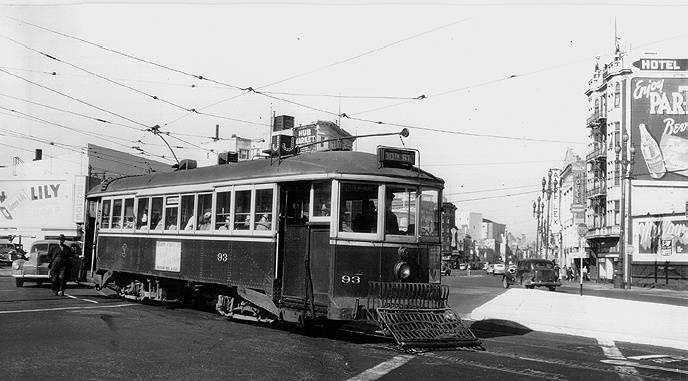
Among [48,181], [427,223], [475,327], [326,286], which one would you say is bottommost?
[475,327]

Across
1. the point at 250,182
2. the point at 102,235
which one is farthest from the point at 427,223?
the point at 102,235

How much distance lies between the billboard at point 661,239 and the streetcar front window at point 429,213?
128ft

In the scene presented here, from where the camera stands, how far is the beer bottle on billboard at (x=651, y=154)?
166 ft

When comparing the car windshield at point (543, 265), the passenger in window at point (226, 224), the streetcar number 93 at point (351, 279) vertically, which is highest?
the passenger in window at point (226, 224)

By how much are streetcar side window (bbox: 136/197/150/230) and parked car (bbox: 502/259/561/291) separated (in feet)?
77.3

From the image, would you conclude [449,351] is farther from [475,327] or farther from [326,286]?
[475,327]

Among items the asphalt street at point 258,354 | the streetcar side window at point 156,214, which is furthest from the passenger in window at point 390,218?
the streetcar side window at point 156,214

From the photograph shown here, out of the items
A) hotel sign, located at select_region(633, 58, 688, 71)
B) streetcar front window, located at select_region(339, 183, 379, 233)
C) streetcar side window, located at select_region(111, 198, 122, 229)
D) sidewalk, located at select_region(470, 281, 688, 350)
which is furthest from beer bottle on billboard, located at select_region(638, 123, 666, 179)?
streetcar front window, located at select_region(339, 183, 379, 233)

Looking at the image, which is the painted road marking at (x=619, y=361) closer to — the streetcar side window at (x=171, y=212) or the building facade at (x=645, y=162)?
the streetcar side window at (x=171, y=212)

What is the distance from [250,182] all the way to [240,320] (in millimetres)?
2902

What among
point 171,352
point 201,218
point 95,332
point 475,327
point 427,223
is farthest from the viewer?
point 475,327

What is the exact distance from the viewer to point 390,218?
10797mm

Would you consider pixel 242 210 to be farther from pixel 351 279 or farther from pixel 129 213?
pixel 129 213

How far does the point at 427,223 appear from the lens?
1117 centimetres
